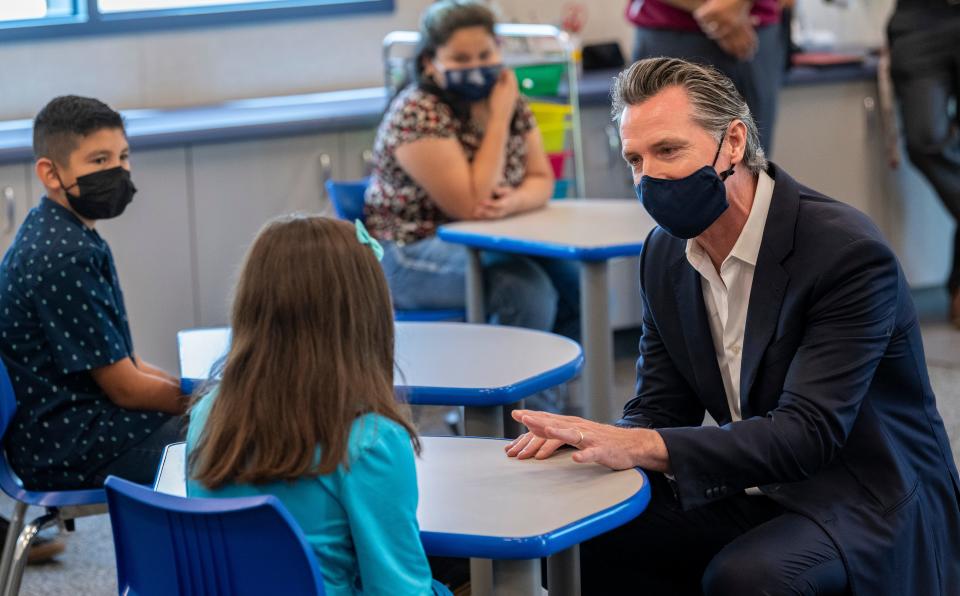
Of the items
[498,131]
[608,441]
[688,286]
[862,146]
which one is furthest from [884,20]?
[608,441]

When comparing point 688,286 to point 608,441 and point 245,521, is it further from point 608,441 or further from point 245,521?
point 245,521

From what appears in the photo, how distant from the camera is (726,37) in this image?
4.07 meters

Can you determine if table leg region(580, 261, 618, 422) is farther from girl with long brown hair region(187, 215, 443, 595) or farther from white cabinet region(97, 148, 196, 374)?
girl with long brown hair region(187, 215, 443, 595)

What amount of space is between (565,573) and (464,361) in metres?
0.61

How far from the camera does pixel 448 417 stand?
3.94 meters

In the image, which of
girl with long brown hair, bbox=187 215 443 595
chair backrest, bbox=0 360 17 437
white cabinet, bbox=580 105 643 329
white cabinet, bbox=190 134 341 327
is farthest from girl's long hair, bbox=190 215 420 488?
white cabinet, bbox=580 105 643 329

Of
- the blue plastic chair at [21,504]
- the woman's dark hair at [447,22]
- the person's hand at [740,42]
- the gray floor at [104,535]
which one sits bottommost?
the gray floor at [104,535]

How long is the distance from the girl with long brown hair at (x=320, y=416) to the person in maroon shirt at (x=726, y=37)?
2.56 m

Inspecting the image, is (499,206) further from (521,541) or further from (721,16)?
(521,541)

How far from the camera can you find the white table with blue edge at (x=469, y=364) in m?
2.32

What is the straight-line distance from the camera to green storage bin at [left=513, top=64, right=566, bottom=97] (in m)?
4.25

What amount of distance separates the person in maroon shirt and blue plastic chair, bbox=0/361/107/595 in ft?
7.55

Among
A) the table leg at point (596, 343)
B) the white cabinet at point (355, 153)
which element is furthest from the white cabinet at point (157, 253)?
the table leg at point (596, 343)

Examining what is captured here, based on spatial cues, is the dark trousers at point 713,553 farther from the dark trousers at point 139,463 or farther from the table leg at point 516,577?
the dark trousers at point 139,463
